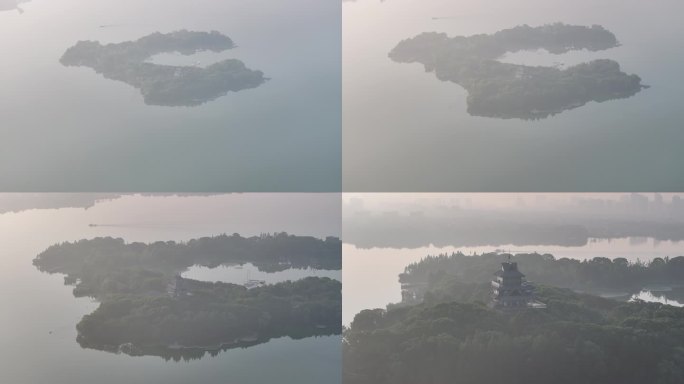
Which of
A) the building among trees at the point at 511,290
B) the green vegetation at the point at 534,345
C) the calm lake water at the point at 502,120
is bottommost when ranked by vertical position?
the green vegetation at the point at 534,345

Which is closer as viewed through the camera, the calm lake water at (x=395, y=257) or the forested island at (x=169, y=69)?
the calm lake water at (x=395, y=257)

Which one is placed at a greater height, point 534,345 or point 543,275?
point 543,275

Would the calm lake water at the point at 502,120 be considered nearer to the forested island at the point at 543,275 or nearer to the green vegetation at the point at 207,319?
the forested island at the point at 543,275

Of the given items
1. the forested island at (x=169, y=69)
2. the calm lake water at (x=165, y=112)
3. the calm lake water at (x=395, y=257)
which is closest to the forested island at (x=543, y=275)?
the calm lake water at (x=395, y=257)

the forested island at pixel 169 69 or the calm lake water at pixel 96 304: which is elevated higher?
the forested island at pixel 169 69

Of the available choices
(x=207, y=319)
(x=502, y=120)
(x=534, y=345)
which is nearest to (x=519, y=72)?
(x=502, y=120)

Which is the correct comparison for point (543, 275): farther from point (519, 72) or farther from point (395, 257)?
point (519, 72)
